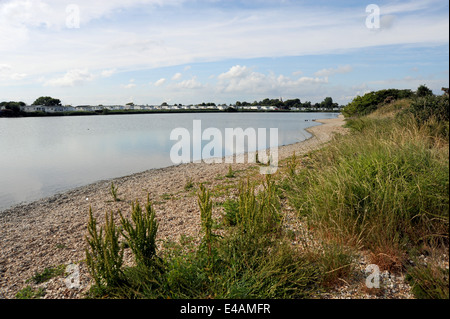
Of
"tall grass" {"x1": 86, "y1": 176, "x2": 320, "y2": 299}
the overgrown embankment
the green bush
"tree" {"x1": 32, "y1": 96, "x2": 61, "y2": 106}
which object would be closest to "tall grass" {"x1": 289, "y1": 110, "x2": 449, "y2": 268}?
the overgrown embankment

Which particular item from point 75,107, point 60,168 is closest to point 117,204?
point 60,168

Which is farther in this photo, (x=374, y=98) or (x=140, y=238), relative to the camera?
(x=374, y=98)

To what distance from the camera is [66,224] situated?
7.96 metres

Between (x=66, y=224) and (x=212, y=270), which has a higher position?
(x=212, y=270)

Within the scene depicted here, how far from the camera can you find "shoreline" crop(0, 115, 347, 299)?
5197 millimetres

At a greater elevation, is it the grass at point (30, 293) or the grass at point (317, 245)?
the grass at point (317, 245)

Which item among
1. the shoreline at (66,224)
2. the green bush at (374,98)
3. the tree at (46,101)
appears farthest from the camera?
the tree at (46,101)

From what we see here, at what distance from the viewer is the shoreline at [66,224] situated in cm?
520

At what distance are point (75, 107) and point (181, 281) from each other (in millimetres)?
149158

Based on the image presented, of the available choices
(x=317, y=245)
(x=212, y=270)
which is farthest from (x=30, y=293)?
(x=317, y=245)

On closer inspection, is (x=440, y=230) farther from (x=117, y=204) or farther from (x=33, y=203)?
(x=33, y=203)

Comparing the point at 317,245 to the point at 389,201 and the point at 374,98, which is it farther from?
the point at 374,98

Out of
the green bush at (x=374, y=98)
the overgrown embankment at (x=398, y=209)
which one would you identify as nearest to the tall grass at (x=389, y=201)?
the overgrown embankment at (x=398, y=209)

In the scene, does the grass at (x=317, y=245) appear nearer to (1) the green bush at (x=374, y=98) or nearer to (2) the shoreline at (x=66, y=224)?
(2) the shoreline at (x=66, y=224)
